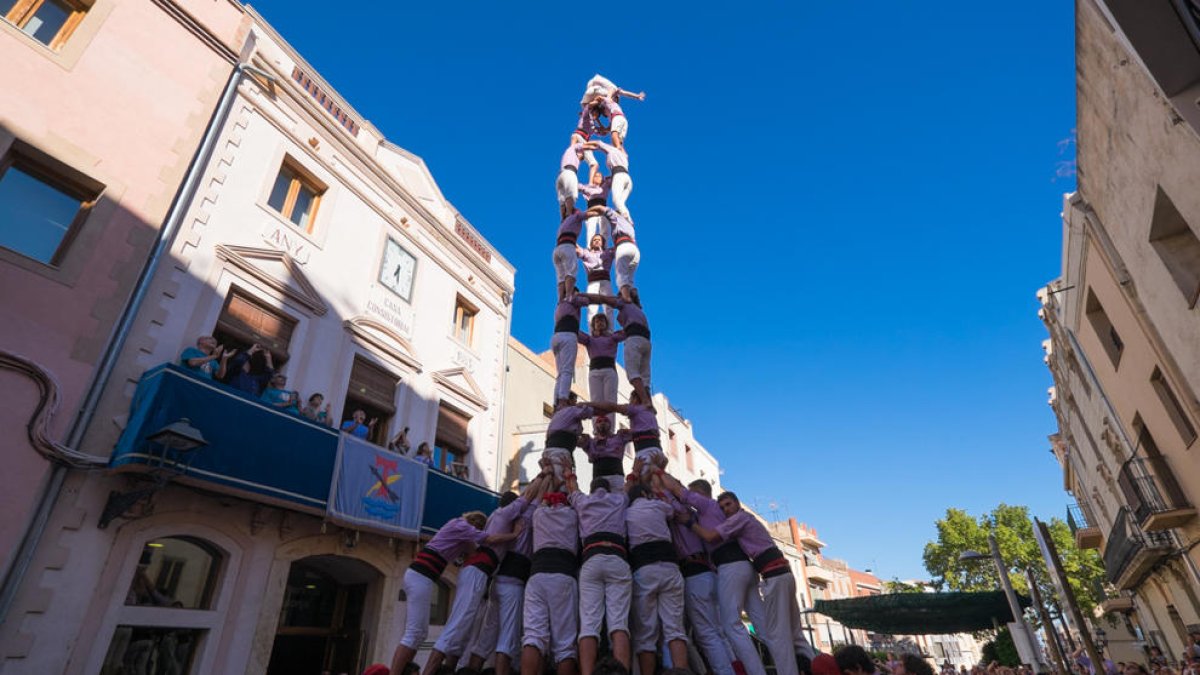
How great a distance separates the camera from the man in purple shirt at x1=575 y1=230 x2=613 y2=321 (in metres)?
10.7

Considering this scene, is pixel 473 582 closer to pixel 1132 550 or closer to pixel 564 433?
pixel 564 433

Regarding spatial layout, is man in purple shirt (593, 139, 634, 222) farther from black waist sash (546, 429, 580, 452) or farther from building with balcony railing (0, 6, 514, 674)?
building with balcony railing (0, 6, 514, 674)

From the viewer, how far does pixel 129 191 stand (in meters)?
9.80

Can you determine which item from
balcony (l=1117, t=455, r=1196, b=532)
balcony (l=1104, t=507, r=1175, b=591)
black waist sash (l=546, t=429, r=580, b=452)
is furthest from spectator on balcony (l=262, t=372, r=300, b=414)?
balcony (l=1104, t=507, r=1175, b=591)

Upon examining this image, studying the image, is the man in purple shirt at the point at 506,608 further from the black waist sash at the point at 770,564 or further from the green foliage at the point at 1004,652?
the green foliage at the point at 1004,652

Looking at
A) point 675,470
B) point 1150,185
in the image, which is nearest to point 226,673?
point 1150,185

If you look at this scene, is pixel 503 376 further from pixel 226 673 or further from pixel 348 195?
pixel 226 673

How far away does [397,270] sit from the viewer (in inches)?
615

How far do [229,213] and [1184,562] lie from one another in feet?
81.6

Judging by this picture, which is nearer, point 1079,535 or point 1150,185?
point 1150,185

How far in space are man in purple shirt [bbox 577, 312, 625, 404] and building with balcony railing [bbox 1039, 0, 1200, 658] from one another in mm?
6960

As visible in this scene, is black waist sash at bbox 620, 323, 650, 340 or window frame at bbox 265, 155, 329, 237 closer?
black waist sash at bbox 620, 323, 650, 340

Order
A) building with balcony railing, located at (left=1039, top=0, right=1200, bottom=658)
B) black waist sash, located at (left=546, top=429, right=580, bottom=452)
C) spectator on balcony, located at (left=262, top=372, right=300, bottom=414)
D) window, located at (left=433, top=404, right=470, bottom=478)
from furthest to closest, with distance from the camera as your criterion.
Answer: window, located at (left=433, top=404, right=470, bottom=478) < spectator on balcony, located at (left=262, top=372, right=300, bottom=414) < black waist sash, located at (left=546, top=429, right=580, bottom=452) < building with balcony railing, located at (left=1039, top=0, right=1200, bottom=658)

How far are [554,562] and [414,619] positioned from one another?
5.66 ft
